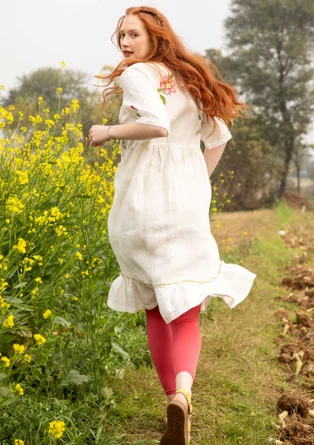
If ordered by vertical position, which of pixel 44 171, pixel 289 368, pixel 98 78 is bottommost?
pixel 289 368

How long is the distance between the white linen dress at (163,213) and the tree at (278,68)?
2225cm

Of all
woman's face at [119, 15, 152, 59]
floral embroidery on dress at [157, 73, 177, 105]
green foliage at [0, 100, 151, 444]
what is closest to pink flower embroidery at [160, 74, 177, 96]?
floral embroidery on dress at [157, 73, 177, 105]

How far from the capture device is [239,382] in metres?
3.33

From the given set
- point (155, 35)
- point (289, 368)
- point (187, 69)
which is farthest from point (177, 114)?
point (289, 368)

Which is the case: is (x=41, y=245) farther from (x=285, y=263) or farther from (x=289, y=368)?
(x=285, y=263)

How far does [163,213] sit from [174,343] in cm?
52

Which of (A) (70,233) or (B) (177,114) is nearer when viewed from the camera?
(B) (177,114)

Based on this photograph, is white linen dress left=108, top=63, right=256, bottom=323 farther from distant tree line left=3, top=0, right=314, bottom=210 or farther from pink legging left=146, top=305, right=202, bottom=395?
distant tree line left=3, top=0, right=314, bottom=210

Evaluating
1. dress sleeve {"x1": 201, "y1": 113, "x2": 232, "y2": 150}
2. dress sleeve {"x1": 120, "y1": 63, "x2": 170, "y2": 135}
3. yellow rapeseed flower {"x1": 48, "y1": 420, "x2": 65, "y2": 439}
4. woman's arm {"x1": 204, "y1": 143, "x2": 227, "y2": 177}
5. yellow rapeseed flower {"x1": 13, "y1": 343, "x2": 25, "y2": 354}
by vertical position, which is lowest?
yellow rapeseed flower {"x1": 48, "y1": 420, "x2": 65, "y2": 439}

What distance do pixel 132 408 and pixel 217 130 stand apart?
1355mm

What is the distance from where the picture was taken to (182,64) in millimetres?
2539

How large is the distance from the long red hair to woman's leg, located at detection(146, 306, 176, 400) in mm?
918

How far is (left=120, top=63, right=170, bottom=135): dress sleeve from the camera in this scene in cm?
229

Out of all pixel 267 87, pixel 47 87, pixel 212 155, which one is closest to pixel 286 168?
pixel 267 87
